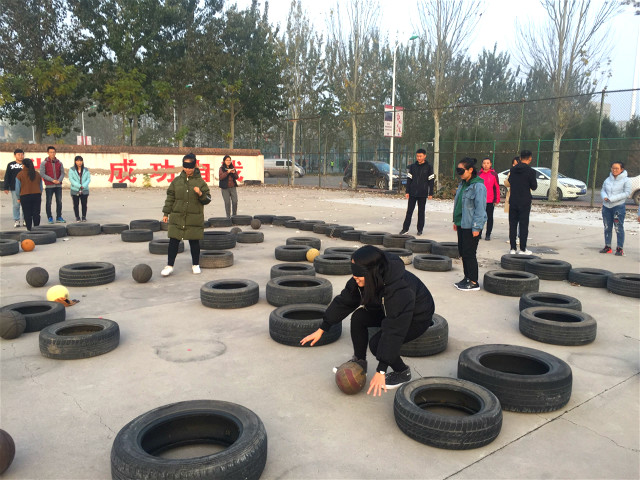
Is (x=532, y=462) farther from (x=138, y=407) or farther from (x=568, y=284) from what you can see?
(x=568, y=284)

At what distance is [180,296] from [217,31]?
34.4 meters

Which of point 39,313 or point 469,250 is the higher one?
point 469,250

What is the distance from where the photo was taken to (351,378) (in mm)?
3914

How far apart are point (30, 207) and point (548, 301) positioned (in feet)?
37.9

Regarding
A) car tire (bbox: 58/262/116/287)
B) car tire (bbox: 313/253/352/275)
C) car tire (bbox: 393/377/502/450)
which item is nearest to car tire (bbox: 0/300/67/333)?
car tire (bbox: 58/262/116/287)

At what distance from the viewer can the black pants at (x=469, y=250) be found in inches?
279

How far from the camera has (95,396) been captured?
3.96 meters

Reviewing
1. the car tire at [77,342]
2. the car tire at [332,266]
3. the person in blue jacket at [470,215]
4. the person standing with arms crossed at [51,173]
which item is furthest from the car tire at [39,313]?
the person standing with arms crossed at [51,173]

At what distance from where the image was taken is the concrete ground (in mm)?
3090

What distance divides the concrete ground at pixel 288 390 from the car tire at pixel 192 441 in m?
0.24

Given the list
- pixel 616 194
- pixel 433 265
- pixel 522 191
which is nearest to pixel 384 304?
pixel 433 265

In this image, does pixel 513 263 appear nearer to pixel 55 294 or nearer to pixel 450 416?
pixel 450 416

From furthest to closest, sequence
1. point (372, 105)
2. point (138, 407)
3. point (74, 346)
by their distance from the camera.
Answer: point (372, 105)
point (74, 346)
point (138, 407)

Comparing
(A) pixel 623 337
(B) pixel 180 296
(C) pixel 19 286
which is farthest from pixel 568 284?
(C) pixel 19 286
